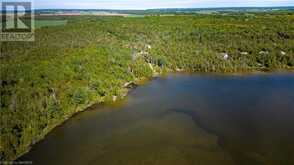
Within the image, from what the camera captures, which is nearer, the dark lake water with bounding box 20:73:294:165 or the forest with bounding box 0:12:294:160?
the dark lake water with bounding box 20:73:294:165

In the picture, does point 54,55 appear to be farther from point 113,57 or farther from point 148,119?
point 148,119

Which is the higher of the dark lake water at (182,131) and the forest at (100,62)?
the forest at (100,62)

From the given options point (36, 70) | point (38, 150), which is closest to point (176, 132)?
point (38, 150)

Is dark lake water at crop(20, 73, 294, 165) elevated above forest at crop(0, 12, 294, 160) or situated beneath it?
situated beneath

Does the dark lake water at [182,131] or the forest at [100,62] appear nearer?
the dark lake water at [182,131]
